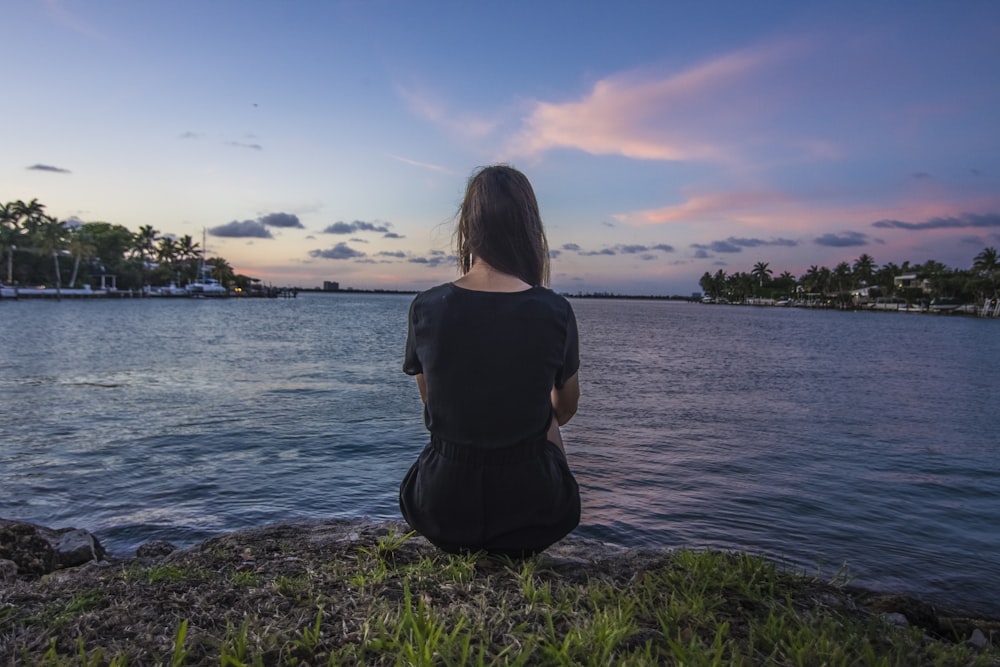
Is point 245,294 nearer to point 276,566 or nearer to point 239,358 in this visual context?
point 239,358

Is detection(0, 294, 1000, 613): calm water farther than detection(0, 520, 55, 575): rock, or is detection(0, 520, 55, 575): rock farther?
detection(0, 294, 1000, 613): calm water

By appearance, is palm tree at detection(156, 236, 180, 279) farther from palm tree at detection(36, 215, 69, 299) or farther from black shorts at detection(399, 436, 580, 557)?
black shorts at detection(399, 436, 580, 557)

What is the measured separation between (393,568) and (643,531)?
4.37 metres

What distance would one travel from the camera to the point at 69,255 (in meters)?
107

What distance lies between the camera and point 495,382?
3.12 metres

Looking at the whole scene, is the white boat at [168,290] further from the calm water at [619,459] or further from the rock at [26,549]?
the rock at [26,549]

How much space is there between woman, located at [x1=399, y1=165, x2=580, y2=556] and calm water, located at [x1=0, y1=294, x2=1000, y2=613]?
156 inches

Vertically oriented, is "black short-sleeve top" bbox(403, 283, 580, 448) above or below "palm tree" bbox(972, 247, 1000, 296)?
below

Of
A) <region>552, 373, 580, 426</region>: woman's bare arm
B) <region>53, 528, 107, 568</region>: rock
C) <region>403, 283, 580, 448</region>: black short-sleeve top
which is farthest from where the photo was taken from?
<region>53, 528, 107, 568</region>: rock

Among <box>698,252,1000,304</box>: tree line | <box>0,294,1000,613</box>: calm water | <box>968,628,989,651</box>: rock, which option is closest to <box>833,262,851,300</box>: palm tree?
<box>698,252,1000,304</box>: tree line

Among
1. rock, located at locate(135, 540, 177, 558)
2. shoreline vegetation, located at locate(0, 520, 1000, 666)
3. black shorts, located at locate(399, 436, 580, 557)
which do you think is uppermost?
black shorts, located at locate(399, 436, 580, 557)

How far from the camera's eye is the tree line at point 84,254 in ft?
321

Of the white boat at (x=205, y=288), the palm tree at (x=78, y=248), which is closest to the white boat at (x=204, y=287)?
the white boat at (x=205, y=288)

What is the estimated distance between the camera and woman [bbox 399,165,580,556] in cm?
309
